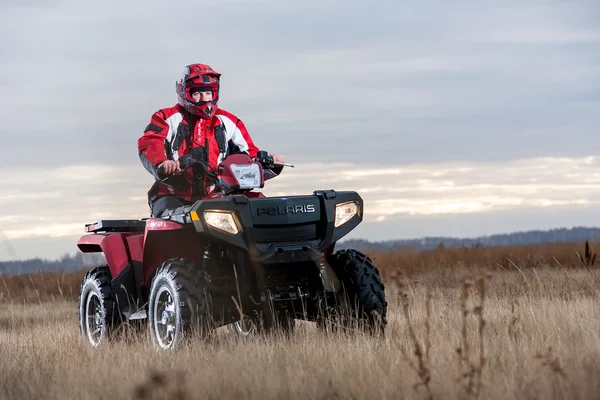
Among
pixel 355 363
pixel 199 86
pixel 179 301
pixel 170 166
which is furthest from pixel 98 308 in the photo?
pixel 355 363

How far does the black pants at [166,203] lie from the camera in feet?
27.6

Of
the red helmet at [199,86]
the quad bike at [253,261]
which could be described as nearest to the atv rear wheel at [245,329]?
the quad bike at [253,261]

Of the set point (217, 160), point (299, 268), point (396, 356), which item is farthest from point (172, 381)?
point (217, 160)

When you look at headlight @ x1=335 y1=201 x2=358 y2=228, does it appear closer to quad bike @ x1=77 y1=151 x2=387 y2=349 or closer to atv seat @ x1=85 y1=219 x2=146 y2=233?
quad bike @ x1=77 y1=151 x2=387 y2=349

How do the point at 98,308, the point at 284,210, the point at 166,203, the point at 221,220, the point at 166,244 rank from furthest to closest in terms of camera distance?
the point at 98,308
the point at 166,203
the point at 166,244
the point at 284,210
the point at 221,220

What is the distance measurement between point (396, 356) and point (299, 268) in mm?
1519

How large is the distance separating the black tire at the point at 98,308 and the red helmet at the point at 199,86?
1936 mm

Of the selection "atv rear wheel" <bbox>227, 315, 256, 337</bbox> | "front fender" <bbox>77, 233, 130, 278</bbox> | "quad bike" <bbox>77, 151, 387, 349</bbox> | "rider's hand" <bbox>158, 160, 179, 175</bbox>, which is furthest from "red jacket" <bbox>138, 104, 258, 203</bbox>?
"atv rear wheel" <bbox>227, 315, 256, 337</bbox>

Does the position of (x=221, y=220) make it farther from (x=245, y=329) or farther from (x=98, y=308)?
(x=98, y=308)

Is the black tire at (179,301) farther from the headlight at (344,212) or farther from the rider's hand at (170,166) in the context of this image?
the headlight at (344,212)

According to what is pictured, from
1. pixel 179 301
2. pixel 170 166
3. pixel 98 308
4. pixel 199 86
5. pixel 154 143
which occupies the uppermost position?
pixel 199 86

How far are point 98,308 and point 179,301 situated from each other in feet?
7.78

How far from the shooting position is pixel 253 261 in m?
7.37

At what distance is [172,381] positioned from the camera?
18.9ft
